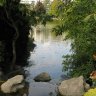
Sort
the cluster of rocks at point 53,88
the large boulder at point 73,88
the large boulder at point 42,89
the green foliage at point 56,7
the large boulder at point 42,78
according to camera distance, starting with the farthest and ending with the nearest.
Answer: the large boulder at point 42,78 → the green foliage at point 56,7 → the large boulder at point 42,89 → the cluster of rocks at point 53,88 → the large boulder at point 73,88

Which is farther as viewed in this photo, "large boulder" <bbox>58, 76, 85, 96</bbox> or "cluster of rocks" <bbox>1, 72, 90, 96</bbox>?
"cluster of rocks" <bbox>1, 72, 90, 96</bbox>

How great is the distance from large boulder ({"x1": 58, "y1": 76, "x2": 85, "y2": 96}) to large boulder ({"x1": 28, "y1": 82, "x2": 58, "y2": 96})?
48 cm

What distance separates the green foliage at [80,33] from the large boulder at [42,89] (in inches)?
51.1

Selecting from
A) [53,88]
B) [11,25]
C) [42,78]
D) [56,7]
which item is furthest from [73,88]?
[11,25]

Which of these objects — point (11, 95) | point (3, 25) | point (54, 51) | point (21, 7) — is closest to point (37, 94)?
point (11, 95)

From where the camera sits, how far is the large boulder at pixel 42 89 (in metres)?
14.4

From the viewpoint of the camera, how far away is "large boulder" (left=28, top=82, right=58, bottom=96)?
14375 millimetres

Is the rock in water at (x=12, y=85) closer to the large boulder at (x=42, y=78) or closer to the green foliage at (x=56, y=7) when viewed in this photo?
the large boulder at (x=42, y=78)

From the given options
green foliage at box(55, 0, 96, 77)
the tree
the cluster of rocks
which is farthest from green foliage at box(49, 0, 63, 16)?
the cluster of rocks

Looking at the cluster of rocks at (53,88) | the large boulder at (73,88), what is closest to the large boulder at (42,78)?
the cluster of rocks at (53,88)

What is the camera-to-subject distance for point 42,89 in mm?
15172

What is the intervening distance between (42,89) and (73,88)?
1879 millimetres

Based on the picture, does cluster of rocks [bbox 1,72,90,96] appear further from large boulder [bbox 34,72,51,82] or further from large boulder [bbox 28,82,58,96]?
large boulder [bbox 34,72,51,82]

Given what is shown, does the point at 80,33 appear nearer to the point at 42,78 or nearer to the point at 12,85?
the point at 12,85
